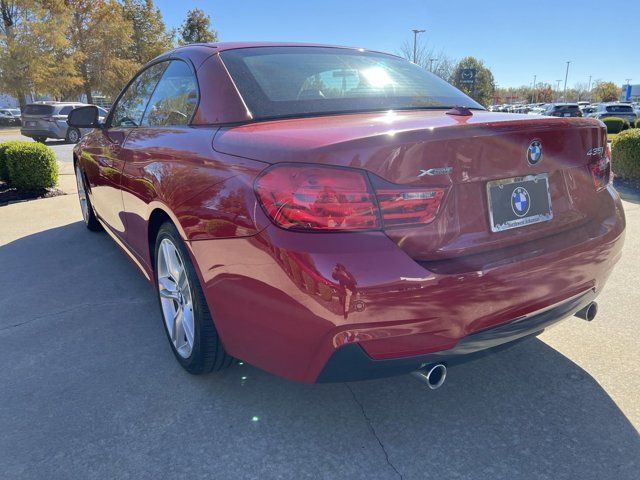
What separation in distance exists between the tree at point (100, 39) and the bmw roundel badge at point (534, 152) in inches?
1547

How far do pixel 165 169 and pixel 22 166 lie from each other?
6.33 metres

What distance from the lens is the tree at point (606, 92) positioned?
86312 millimetres

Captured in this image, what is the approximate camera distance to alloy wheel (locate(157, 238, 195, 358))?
2.57 meters

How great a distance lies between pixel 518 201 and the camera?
1.99 meters

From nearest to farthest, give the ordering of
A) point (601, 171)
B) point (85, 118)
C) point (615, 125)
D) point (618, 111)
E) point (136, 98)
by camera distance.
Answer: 1. point (601, 171)
2. point (136, 98)
3. point (85, 118)
4. point (615, 125)
5. point (618, 111)

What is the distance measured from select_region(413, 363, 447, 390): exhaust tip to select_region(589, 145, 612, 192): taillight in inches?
46.7

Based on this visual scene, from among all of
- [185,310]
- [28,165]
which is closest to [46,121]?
[28,165]

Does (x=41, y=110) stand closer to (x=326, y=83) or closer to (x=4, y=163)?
(x=4, y=163)

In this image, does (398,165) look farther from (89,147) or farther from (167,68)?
(89,147)

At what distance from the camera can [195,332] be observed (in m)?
2.37

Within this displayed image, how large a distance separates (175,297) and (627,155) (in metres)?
7.95

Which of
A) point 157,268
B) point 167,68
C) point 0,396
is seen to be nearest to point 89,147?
point 167,68

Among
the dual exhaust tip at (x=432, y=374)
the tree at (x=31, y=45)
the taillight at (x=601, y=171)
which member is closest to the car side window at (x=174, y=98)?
the dual exhaust tip at (x=432, y=374)

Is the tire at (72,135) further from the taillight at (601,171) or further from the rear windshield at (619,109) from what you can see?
the rear windshield at (619,109)
